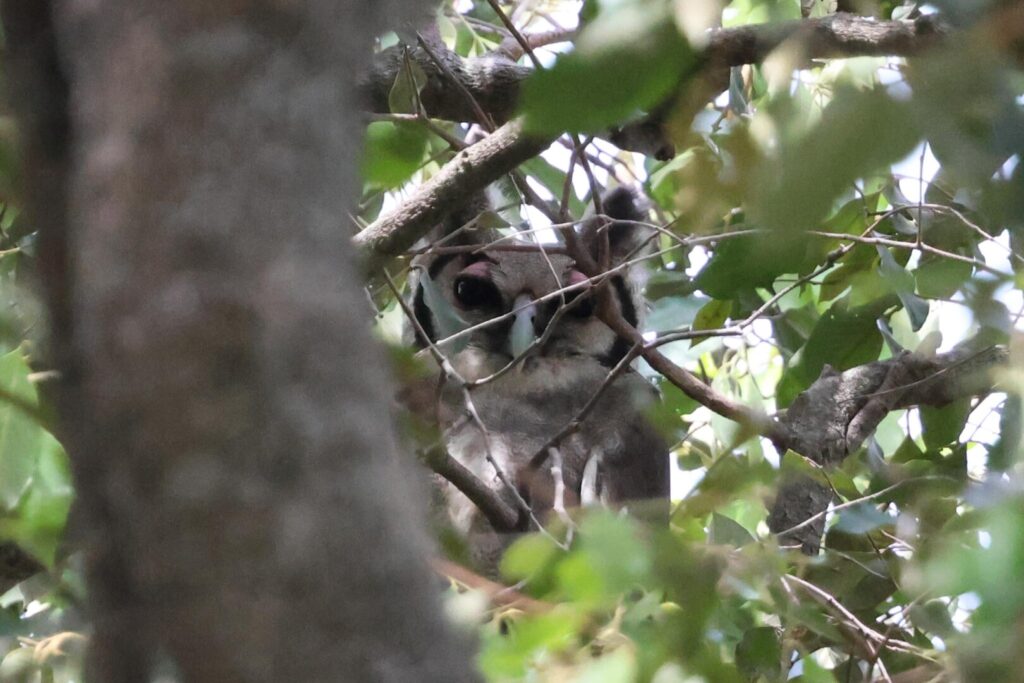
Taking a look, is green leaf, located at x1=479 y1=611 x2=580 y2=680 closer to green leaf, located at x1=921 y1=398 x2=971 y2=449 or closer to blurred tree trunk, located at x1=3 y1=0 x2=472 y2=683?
blurred tree trunk, located at x1=3 y1=0 x2=472 y2=683

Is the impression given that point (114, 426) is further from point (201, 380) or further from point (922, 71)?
point (922, 71)

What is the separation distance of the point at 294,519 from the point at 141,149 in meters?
0.13

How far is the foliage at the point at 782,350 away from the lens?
0.41m

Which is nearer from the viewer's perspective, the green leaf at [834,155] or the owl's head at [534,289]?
the green leaf at [834,155]

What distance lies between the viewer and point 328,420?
34cm

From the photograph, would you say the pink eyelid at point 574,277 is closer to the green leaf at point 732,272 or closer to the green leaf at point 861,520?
the green leaf at point 732,272

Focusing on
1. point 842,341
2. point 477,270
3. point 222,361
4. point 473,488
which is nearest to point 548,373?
point 477,270

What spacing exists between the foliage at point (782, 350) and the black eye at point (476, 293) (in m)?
0.29

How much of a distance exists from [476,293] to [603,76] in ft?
6.52

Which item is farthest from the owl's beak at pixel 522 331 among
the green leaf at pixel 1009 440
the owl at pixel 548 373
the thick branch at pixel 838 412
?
the green leaf at pixel 1009 440

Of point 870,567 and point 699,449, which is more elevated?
point 870,567

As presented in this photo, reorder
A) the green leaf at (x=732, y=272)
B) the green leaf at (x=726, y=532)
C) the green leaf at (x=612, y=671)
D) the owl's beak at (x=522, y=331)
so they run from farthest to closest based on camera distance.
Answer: the owl's beak at (x=522, y=331), the green leaf at (x=732, y=272), the green leaf at (x=726, y=532), the green leaf at (x=612, y=671)

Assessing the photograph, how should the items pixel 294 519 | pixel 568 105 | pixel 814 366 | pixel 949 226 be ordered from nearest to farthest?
1. pixel 294 519
2. pixel 568 105
3. pixel 949 226
4. pixel 814 366

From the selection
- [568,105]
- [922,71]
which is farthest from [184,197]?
[922,71]
